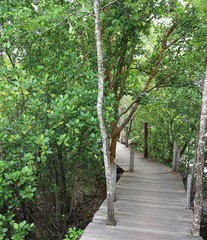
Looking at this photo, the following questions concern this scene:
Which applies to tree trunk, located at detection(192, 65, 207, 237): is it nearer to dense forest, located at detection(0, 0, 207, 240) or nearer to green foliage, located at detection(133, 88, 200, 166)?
dense forest, located at detection(0, 0, 207, 240)

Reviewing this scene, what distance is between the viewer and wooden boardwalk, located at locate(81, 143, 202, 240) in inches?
180

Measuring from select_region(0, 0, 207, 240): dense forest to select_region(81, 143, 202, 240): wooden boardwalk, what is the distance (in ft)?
2.58

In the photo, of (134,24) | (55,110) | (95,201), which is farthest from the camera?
(95,201)

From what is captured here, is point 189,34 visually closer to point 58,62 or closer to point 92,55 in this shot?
point 92,55

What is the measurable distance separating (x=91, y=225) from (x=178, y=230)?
1912 millimetres

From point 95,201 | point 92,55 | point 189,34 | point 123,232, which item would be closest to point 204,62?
point 189,34

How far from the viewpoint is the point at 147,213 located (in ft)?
18.2

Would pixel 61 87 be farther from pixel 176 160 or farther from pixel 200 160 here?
pixel 176 160

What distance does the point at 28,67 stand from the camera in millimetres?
6066

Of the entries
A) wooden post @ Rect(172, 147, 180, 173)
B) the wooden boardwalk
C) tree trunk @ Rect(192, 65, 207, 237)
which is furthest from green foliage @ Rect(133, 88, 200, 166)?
tree trunk @ Rect(192, 65, 207, 237)

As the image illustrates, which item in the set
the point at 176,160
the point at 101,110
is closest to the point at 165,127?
the point at 176,160

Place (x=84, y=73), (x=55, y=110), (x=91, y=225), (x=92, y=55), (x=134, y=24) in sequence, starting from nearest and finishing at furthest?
1. (x=55, y=110)
2. (x=91, y=225)
3. (x=84, y=73)
4. (x=134, y=24)
5. (x=92, y=55)

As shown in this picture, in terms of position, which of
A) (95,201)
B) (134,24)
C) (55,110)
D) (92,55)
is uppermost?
(134,24)

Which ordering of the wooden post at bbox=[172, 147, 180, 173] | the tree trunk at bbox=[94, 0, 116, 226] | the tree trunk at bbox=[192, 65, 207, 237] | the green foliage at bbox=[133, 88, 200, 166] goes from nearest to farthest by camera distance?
the tree trunk at bbox=[192, 65, 207, 237]
the tree trunk at bbox=[94, 0, 116, 226]
the wooden post at bbox=[172, 147, 180, 173]
the green foliage at bbox=[133, 88, 200, 166]
